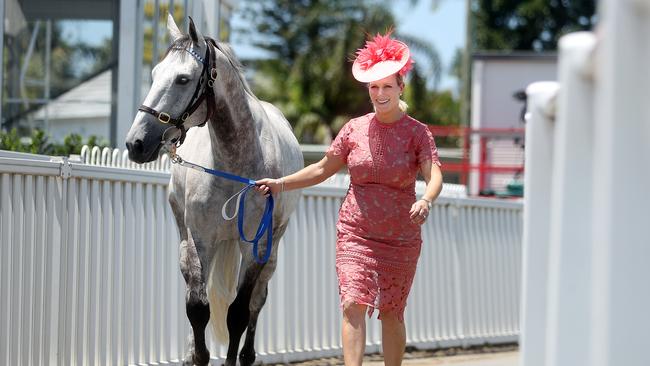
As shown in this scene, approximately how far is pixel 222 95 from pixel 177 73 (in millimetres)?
426

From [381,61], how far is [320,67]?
127ft

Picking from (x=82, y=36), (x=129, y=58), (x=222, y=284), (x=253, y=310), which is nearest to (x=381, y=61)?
(x=222, y=284)

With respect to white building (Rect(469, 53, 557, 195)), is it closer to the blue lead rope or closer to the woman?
the blue lead rope

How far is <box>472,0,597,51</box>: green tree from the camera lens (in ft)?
181

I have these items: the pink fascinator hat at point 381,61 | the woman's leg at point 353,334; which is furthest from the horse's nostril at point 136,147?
the woman's leg at point 353,334

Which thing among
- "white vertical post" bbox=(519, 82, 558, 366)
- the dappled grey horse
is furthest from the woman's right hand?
"white vertical post" bbox=(519, 82, 558, 366)

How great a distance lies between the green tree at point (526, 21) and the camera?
55.2 meters

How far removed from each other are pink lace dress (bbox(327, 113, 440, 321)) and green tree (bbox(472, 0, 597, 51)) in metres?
49.9

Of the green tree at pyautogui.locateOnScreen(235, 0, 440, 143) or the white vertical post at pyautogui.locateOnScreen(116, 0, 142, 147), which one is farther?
the green tree at pyautogui.locateOnScreen(235, 0, 440, 143)

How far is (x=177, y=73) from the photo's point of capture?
6188 mm

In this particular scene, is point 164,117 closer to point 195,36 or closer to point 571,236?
point 195,36

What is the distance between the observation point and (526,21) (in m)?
56.1

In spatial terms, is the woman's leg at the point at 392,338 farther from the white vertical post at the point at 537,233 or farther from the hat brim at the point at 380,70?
the white vertical post at the point at 537,233

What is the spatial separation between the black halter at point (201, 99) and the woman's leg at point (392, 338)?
1.50 metres
